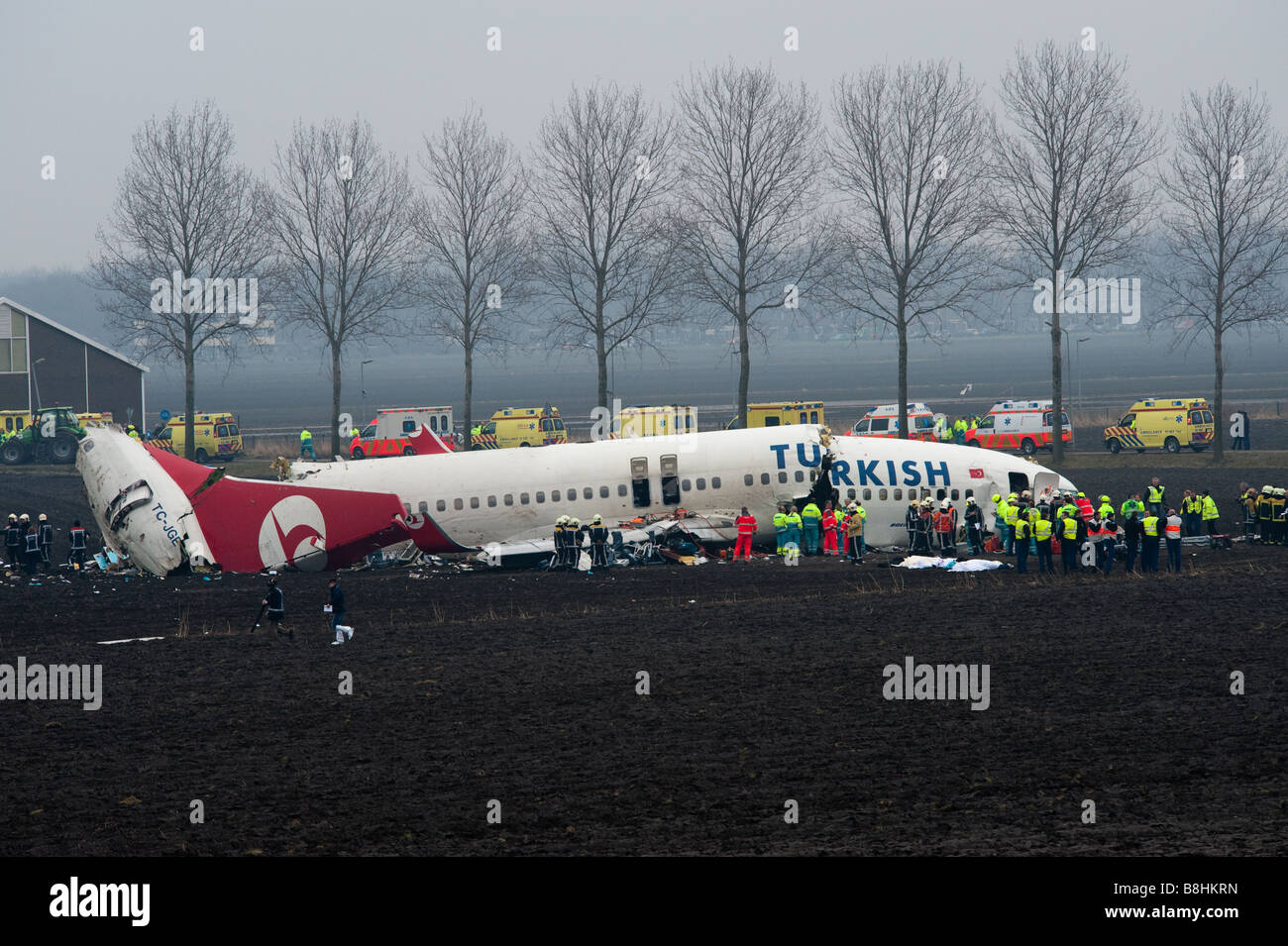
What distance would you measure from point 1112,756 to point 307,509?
88.4 ft

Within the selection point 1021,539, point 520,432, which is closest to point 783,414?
point 520,432

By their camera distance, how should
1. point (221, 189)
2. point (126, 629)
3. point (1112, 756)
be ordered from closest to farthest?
1. point (1112, 756)
2. point (126, 629)
3. point (221, 189)

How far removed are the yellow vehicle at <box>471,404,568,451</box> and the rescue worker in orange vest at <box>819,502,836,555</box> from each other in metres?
39.9

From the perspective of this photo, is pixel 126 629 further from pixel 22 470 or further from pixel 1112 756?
pixel 22 470

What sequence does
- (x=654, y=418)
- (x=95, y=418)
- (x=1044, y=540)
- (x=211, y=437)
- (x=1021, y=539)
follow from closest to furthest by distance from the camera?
(x=1021, y=539) → (x=1044, y=540) → (x=654, y=418) → (x=211, y=437) → (x=95, y=418)

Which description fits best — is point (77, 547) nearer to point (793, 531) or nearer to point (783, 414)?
point (793, 531)

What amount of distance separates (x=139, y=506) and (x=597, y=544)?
1430 cm

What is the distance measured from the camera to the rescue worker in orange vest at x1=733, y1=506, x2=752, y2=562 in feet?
132

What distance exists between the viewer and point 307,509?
39781 millimetres

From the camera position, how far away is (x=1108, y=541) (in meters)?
36.2

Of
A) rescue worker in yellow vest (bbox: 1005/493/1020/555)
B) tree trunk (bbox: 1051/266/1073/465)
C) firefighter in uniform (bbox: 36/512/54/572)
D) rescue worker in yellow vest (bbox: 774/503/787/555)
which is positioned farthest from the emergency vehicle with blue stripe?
firefighter in uniform (bbox: 36/512/54/572)

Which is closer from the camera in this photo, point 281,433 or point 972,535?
point 972,535

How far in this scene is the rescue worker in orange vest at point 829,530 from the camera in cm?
4019

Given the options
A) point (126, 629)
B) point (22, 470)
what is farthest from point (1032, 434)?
point (22, 470)
